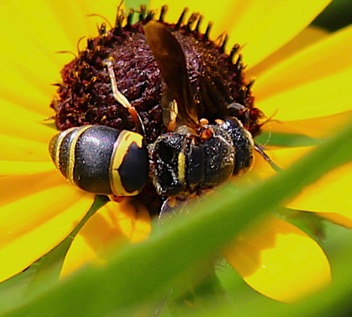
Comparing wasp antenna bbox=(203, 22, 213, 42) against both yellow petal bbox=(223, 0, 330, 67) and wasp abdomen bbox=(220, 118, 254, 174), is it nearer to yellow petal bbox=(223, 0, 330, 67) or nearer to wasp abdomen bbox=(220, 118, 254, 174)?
yellow petal bbox=(223, 0, 330, 67)

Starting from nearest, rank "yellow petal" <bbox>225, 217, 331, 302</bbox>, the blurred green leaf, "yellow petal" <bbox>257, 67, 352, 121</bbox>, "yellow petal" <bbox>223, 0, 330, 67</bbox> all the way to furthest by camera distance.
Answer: "yellow petal" <bbox>225, 217, 331, 302</bbox>
"yellow petal" <bbox>257, 67, 352, 121</bbox>
"yellow petal" <bbox>223, 0, 330, 67</bbox>
the blurred green leaf

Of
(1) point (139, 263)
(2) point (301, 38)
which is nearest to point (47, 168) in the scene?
(2) point (301, 38)

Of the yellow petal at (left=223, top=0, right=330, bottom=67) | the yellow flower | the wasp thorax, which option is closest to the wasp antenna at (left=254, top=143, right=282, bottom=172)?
the yellow flower

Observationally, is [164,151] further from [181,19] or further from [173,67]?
[181,19]

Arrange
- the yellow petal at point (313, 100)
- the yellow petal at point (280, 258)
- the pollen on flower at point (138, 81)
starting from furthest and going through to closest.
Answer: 1. the yellow petal at point (313, 100)
2. the pollen on flower at point (138, 81)
3. the yellow petal at point (280, 258)

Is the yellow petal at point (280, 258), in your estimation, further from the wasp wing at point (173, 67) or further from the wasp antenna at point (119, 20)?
the wasp antenna at point (119, 20)

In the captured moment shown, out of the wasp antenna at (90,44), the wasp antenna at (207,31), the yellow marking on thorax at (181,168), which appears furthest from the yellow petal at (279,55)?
the yellow marking on thorax at (181,168)

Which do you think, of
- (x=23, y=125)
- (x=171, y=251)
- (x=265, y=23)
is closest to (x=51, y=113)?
(x=23, y=125)
